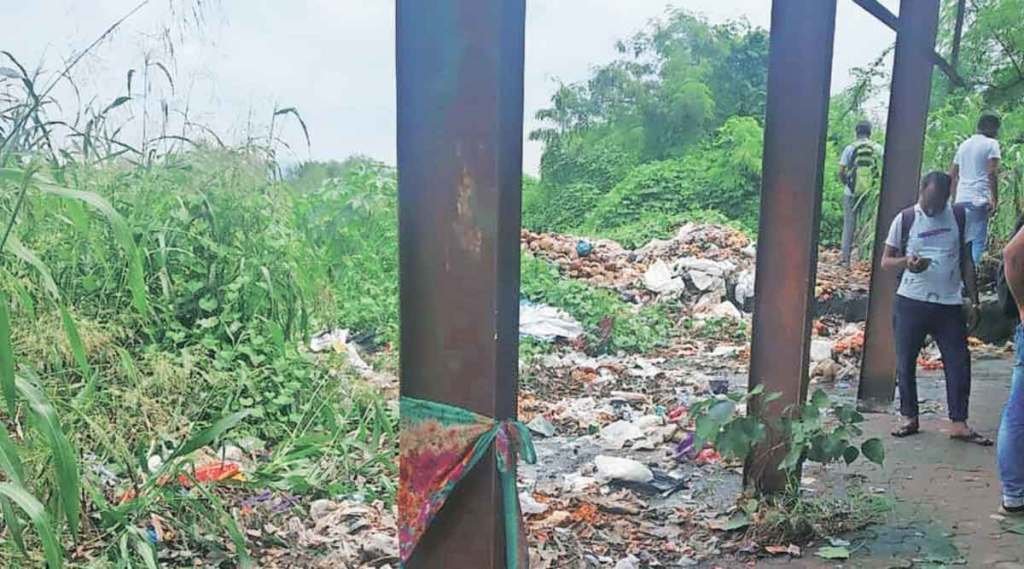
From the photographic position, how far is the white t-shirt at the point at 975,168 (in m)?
6.09

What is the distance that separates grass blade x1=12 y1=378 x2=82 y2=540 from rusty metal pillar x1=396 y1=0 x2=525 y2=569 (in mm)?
714

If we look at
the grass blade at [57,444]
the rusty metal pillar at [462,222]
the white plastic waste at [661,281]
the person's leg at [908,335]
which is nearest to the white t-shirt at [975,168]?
the person's leg at [908,335]

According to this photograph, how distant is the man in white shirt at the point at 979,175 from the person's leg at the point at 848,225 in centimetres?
249

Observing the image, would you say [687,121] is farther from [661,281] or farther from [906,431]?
[906,431]

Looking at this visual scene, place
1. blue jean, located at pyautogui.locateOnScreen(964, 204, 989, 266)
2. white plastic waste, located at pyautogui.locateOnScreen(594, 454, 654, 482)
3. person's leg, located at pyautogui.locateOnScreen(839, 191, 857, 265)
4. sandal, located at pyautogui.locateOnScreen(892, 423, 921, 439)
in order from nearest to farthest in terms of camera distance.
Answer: white plastic waste, located at pyautogui.locateOnScreen(594, 454, 654, 482)
sandal, located at pyautogui.locateOnScreen(892, 423, 921, 439)
blue jean, located at pyautogui.locateOnScreen(964, 204, 989, 266)
person's leg, located at pyautogui.locateOnScreen(839, 191, 857, 265)

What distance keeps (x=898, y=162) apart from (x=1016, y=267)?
7.48 feet

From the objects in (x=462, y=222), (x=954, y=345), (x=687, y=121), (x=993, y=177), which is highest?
(x=687, y=121)

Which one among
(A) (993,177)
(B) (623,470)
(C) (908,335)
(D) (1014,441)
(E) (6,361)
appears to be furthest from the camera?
(A) (993,177)

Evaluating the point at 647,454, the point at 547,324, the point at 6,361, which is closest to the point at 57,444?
the point at 6,361

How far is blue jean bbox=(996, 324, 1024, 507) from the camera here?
10.4ft

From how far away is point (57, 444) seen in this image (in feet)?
5.23

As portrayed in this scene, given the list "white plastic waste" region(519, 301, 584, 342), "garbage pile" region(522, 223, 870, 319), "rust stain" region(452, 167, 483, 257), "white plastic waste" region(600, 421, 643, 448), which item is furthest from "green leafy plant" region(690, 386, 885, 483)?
"garbage pile" region(522, 223, 870, 319)

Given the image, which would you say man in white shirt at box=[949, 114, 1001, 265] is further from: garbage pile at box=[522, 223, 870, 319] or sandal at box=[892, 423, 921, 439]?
sandal at box=[892, 423, 921, 439]

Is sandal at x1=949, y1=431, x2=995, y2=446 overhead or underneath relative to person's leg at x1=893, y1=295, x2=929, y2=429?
underneath
